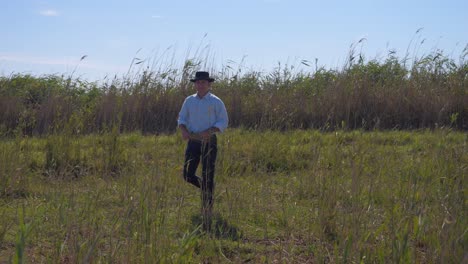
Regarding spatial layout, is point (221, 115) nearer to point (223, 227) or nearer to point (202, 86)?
point (202, 86)

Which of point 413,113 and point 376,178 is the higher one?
point 413,113

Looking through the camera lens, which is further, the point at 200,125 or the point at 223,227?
the point at 200,125

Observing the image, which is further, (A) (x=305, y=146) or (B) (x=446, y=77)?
(B) (x=446, y=77)

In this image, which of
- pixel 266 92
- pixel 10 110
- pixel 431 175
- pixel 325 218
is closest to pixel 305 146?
pixel 266 92

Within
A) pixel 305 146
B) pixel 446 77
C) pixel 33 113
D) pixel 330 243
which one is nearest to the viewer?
pixel 330 243

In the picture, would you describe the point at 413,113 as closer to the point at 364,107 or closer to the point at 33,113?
the point at 364,107

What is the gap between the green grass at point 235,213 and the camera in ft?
12.1

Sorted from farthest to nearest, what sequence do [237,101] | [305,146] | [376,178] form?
[237,101], [305,146], [376,178]

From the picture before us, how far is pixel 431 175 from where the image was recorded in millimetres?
5391

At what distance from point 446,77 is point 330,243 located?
29.7ft

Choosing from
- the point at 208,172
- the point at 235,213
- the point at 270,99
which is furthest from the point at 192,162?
the point at 270,99

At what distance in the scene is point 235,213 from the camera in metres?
5.32

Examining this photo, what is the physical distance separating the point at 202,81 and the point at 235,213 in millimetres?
1489

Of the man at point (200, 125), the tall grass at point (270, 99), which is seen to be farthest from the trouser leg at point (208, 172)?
the tall grass at point (270, 99)
